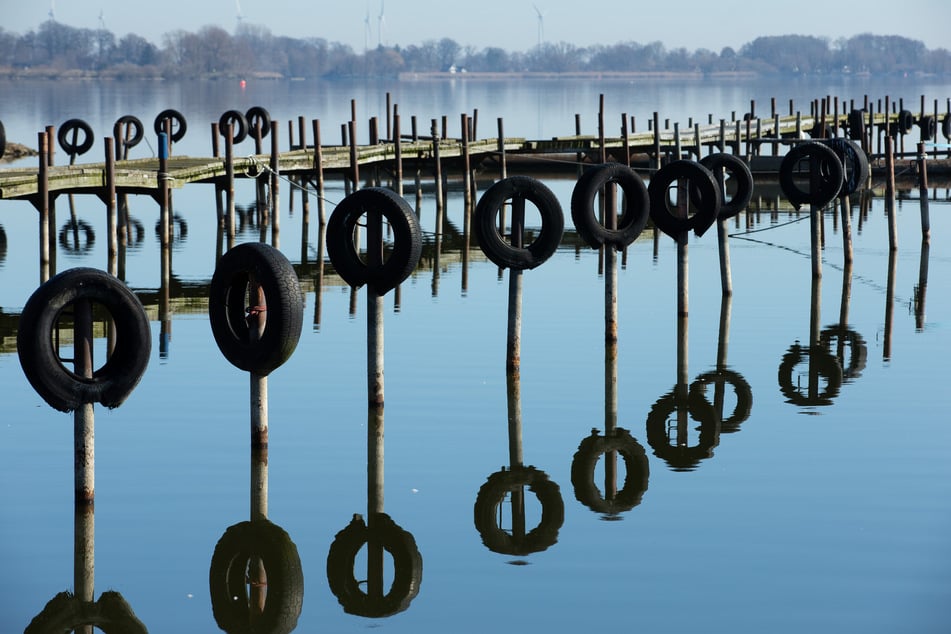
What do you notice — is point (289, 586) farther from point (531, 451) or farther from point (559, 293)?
point (559, 293)

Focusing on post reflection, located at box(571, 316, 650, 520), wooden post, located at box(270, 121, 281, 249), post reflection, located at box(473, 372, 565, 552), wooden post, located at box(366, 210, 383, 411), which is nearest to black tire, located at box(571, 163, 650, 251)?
post reflection, located at box(571, 316, 650, 520)

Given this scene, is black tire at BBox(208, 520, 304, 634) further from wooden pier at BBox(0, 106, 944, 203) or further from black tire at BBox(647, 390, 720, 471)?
wooden pier at BBox(0, 106, 944, 203)

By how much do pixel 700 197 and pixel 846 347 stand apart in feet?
10.1

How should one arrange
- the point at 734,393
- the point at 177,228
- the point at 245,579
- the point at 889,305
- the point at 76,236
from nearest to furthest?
the point at 245,579, the point at 734,393, the point at 889,305, the point at 76,236, the point at 177,228

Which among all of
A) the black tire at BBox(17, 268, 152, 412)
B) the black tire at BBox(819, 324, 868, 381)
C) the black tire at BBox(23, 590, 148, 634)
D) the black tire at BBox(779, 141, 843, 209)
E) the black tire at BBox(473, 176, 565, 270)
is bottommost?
the black tire at BBox(23, 590, 148, 634)

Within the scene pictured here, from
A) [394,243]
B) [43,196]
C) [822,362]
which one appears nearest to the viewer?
[394,243]

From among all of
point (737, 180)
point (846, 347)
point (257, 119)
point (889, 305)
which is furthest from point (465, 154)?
point (846, 347)

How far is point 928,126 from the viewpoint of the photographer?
182ft

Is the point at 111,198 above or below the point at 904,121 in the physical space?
below

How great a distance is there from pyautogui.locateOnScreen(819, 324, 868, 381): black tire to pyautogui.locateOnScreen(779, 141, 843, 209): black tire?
9.43ft

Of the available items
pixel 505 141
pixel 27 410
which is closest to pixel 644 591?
pixel 27 410

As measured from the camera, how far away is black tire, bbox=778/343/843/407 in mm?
16562

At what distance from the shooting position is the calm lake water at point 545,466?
10.2 metres

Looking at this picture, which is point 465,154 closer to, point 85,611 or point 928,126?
point 928,126
